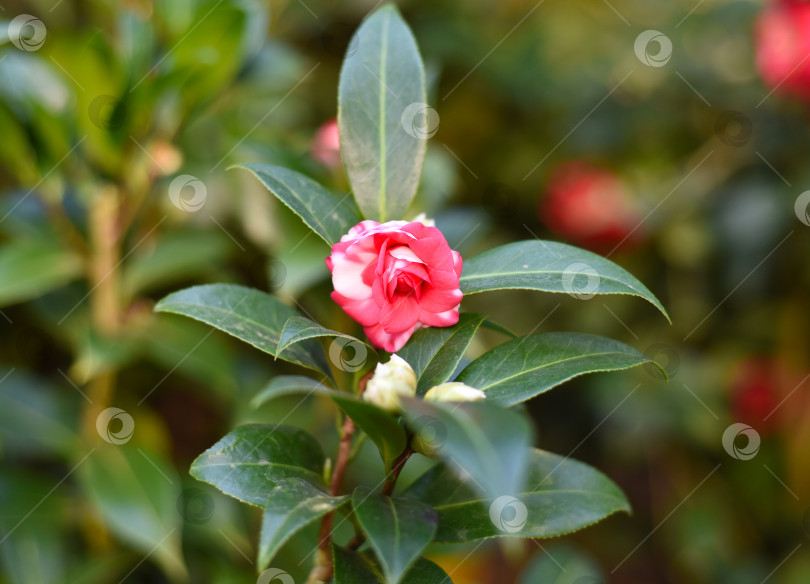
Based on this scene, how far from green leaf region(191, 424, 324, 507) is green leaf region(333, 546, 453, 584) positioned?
9 cm

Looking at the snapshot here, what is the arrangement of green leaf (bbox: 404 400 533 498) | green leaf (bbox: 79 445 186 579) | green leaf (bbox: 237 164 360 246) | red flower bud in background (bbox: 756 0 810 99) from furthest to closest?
1. red flower bud in background (bbox: 756 0 810 99)
2. green leaf (bbox: 79 445 186 579)
3. green leaf (bbox: 237 164 360 246)
4. green leaf (bbox: 404 400 533 498)

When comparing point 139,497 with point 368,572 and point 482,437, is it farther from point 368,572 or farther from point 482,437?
point 482,437

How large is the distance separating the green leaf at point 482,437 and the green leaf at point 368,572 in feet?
0.55

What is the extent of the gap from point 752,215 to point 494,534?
154cm

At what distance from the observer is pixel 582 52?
2666mm

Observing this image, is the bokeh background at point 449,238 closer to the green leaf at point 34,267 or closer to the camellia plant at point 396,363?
the green leaf at point 34,267

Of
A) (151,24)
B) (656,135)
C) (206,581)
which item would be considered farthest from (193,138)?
(656,135)

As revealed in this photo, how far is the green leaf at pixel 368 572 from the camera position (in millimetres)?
629

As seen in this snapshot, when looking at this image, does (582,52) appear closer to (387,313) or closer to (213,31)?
(213,31)

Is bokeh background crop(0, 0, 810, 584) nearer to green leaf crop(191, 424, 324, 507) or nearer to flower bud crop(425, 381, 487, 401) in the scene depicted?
green leaf crop(191, 424, 324, 507)

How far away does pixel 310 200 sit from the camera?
0.73 meters

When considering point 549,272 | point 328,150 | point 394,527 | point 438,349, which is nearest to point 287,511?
point 394,527

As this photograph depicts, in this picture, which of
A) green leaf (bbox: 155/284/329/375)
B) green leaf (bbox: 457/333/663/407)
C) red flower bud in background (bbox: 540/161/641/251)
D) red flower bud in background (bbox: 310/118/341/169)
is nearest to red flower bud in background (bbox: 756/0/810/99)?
red flower bud in background (bbox: 540/161/641/251)

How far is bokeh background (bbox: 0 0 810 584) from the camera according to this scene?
116 centimetres
